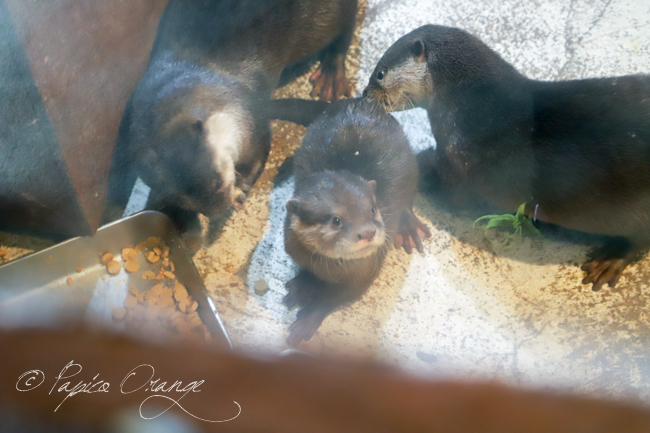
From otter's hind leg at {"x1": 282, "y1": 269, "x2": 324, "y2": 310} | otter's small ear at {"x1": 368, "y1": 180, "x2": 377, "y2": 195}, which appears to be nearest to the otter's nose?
otter's small ear at {"x1": 368, "y1": 180, "x2": 377, "y2": 195}

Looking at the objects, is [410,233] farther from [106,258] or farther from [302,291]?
[106,258]

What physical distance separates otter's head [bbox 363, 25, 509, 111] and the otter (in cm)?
44

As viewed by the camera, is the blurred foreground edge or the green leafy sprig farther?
the green leafy sprig

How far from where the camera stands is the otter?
1.77m

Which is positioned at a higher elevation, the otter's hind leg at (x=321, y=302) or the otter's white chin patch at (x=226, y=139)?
the otter's white chin patch at (x=226, y=139)

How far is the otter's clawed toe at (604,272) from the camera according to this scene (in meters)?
2.13

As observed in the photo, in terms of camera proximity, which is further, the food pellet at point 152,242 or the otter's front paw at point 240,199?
the otter's front paw at point 240,199

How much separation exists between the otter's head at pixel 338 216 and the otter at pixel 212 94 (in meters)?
0.35

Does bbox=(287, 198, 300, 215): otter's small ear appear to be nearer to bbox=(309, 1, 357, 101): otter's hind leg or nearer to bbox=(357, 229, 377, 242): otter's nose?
bbox=(357, 229, 377, 242): otter's nose

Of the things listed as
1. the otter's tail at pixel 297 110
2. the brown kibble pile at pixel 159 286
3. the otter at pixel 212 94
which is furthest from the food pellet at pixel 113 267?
the otter's tail at pixel 297 110

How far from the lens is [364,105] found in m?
2.24

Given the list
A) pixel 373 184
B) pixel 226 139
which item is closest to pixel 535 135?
pixel 373 184

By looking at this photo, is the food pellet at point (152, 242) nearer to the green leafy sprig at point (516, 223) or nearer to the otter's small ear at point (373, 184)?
the otter's small ear at point (373, 184)

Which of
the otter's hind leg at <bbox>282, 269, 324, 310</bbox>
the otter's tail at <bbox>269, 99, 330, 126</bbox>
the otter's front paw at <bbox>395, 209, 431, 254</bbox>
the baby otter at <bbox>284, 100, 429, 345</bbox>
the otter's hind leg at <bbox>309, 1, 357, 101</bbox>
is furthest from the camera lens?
the otter's hind leg at <bbox>309, 1, 357, 101</bbox>
